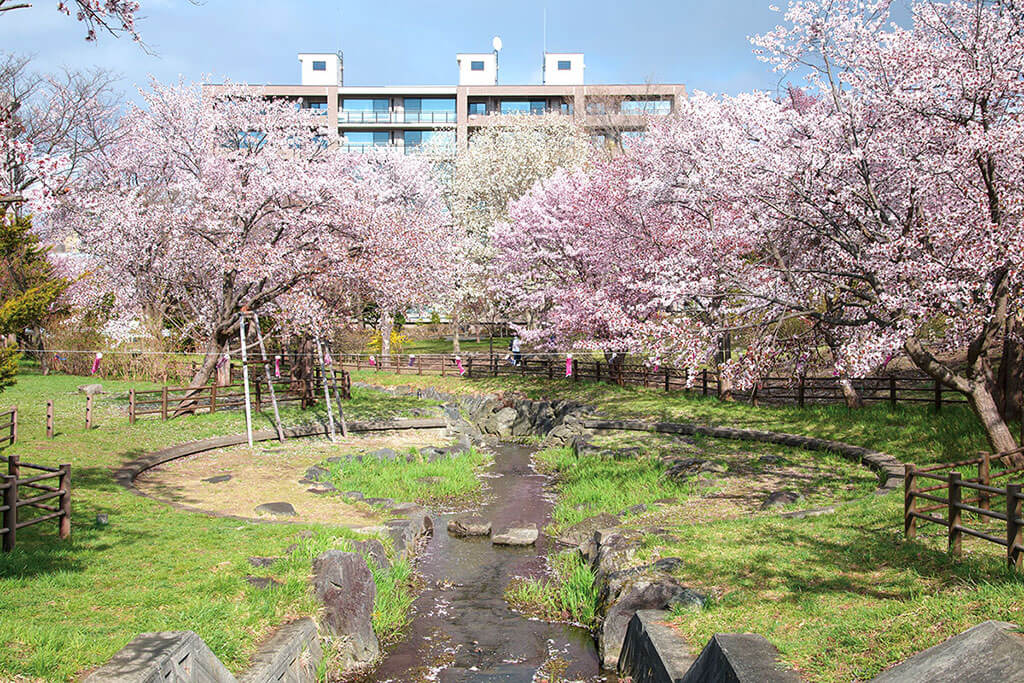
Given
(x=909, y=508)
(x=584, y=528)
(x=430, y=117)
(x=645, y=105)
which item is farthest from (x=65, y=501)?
(x=430, y=117)

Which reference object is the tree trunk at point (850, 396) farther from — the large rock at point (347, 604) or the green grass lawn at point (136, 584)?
the large rock at point (347, 604)

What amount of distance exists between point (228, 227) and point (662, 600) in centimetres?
1857

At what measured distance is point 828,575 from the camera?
27.7ft

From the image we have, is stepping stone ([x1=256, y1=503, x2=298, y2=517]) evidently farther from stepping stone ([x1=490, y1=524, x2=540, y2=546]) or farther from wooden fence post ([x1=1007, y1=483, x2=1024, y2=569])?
wooden fence post ([x1=1007, y1=483, x2=1024, y2=569])

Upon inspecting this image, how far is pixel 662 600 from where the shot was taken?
874 cm

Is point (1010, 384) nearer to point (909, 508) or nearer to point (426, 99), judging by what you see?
point (909, 508)

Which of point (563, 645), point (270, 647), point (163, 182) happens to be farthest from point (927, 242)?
point (163, 182)

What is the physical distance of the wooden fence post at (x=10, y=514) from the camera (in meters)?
8.30

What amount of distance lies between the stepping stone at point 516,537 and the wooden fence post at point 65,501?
23.3ft

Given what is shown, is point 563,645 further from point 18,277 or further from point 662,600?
point 18,277

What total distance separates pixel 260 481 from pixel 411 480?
3.37m

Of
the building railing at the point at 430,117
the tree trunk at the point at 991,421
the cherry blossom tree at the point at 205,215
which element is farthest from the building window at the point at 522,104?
the tree trunk at the point at 991,421

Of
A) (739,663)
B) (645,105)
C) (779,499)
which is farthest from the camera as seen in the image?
(645,105)

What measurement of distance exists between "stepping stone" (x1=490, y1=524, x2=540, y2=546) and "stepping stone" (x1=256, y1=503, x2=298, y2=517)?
3.71 m
